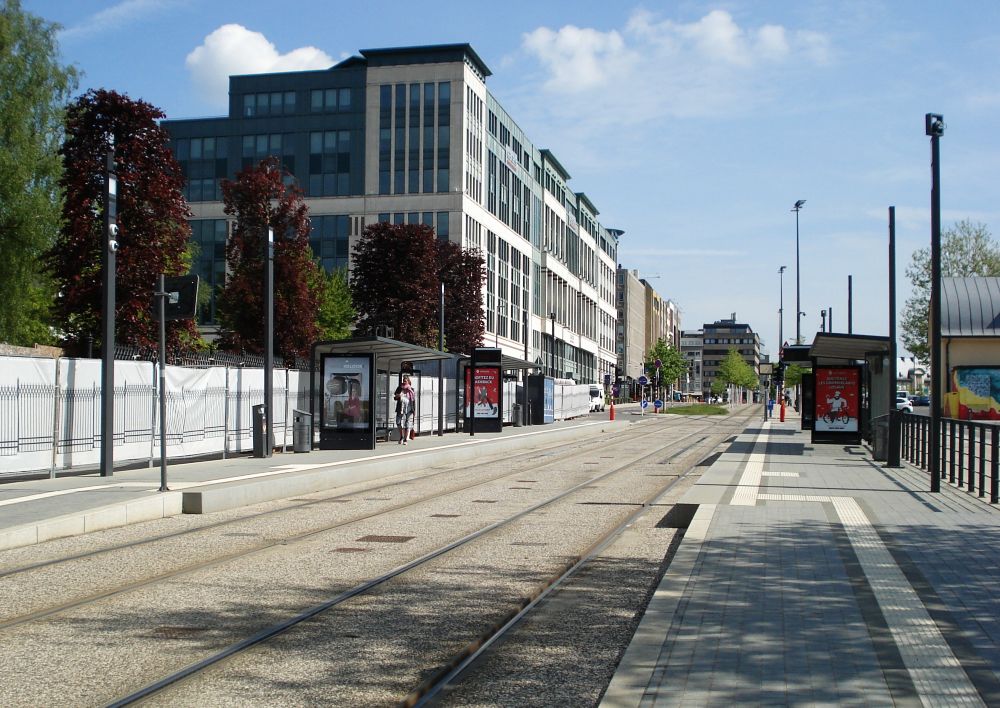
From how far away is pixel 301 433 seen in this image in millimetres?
25766

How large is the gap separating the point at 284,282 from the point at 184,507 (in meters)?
22.9

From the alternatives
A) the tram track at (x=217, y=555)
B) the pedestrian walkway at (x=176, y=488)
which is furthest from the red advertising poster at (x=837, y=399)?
the tram track at (x=217, y=555)

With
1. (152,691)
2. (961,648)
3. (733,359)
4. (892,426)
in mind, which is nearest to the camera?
(152,691)

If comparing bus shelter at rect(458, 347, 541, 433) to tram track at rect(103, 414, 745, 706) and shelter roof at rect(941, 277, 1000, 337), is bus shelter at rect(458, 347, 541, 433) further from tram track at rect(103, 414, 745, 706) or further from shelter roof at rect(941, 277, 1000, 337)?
shelter roof at rect(941, 277, 1000, 337)

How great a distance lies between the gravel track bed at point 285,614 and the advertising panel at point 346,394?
11.9 meters

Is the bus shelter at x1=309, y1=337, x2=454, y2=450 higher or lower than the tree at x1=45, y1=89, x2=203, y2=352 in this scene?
lower

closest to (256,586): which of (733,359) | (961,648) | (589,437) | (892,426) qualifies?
(961,648)

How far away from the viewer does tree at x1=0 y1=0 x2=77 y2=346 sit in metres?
40.4

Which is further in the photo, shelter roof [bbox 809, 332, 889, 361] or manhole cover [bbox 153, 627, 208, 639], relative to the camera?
shelter roof [bbox 809, 332, 889, 361]

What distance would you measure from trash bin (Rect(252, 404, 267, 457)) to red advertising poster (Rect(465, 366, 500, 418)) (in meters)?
16.7

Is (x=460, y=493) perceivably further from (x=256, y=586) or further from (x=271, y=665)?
(x=271, y=665)

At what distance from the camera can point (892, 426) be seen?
2305cm

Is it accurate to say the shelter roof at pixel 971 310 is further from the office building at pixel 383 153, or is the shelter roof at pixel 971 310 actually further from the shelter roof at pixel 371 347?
the shelter roof at pixel 371 347

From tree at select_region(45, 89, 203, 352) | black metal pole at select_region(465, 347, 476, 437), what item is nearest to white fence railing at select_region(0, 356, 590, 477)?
tree at select_region(45, 89, 203, 352)
